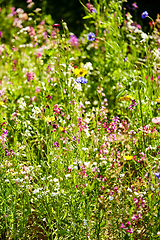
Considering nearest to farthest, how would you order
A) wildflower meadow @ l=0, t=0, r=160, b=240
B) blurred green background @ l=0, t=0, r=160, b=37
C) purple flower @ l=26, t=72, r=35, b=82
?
wildflower meadow @ l=0, t=0, r=160, b=240 → purple flower @ l=26, t=72, r=35, b=82 → blurred green background @ l=0, t=0, r=160, b=37

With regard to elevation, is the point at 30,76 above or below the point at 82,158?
above

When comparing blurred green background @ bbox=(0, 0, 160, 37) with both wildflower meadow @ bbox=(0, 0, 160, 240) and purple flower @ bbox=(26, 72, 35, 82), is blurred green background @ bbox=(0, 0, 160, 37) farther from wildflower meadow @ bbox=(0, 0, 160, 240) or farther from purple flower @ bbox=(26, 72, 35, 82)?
purple flower @ bbox=(26, 72, 35, 82)

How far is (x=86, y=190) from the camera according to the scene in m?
1.91

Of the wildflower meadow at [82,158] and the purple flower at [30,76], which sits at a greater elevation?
the purple flower at [30,76]

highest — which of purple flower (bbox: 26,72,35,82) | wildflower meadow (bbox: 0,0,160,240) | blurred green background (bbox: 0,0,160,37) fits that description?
blurred green background (bbox: 0,0,160,37)

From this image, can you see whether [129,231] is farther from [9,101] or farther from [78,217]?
[9,101]

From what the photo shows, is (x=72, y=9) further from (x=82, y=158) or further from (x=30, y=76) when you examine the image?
(x=82, y=158)

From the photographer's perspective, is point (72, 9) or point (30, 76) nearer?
point (30, 76)

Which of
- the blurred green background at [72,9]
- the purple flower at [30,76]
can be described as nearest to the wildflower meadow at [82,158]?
the purple flower at [30,76]

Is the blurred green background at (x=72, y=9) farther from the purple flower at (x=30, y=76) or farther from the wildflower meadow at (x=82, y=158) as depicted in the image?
the purple flower at (x=30, y=76)

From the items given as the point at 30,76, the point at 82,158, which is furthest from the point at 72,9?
the point at 82,158

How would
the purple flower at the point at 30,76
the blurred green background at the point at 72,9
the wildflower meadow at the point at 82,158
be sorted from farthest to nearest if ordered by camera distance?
the blurred green background at the point at 72,9
the purple flower at the point at 30,76
the wildflower meadow at the point at 82,158

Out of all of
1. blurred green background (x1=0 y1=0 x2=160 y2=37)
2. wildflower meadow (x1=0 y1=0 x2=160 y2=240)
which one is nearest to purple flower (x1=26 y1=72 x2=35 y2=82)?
wildflower meadow (x1=0 y1=0 x2=160 y2=240)

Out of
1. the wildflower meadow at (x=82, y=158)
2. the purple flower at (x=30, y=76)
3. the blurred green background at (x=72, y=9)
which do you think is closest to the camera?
the wildflower meadow at (x=82, y=158)
